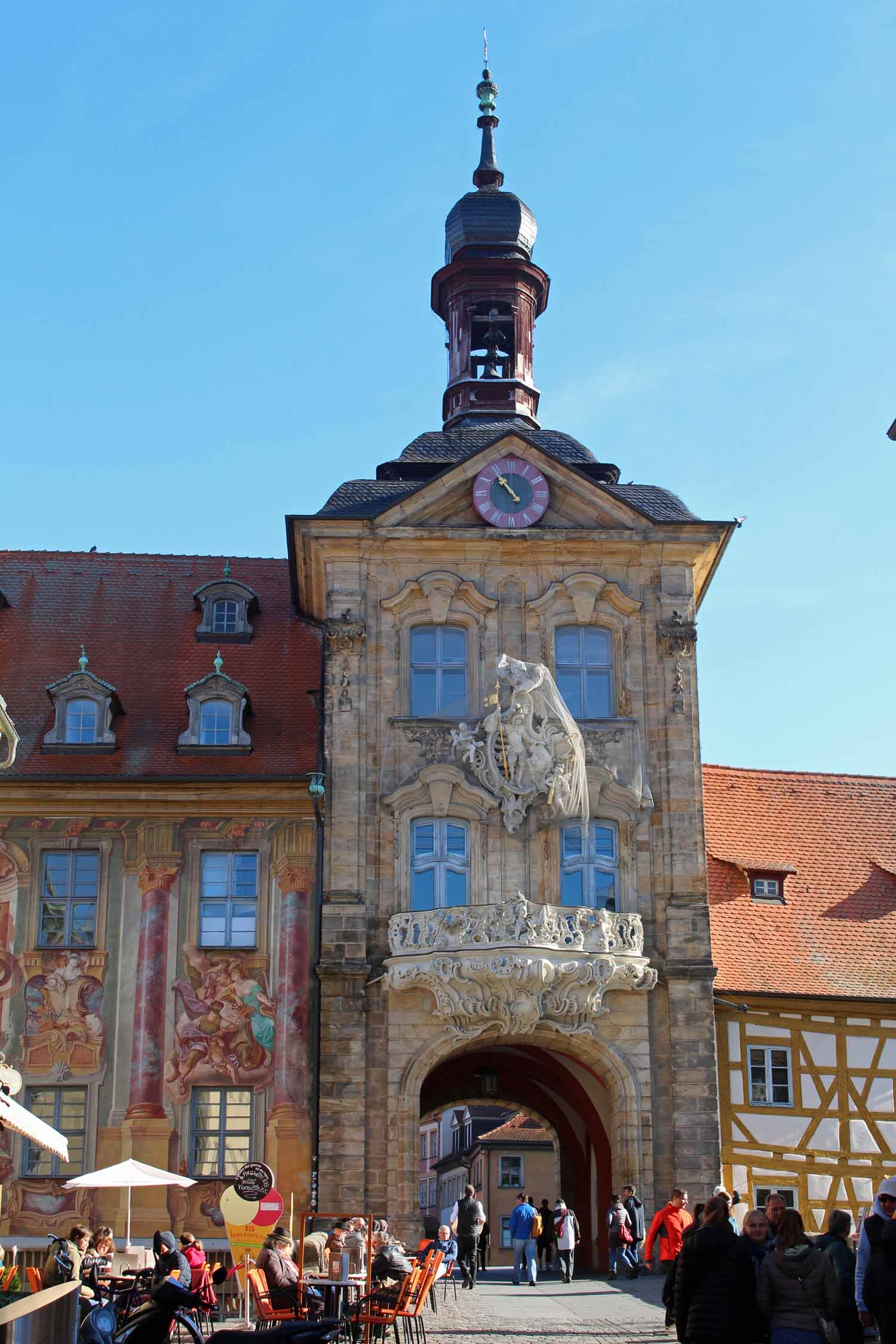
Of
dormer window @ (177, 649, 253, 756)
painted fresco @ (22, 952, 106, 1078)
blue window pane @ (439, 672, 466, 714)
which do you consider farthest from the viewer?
dormer window @ (177, 649, 253, 756)

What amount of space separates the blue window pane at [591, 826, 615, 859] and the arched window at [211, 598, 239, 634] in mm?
8521

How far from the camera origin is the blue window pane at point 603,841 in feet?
101

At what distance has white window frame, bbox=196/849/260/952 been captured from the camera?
30.2m

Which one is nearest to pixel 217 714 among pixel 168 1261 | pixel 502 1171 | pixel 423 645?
pixel 423 645

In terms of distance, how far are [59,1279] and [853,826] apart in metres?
22.4

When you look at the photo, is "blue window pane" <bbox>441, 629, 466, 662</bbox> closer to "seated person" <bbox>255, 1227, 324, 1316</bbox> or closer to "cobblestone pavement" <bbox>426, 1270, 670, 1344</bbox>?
"cobblestone pavement" <bbox>426, 1270, 670, 1344</bbox>

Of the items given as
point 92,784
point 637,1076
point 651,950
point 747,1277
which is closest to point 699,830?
point 651,950

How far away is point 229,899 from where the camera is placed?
30547 millimetres

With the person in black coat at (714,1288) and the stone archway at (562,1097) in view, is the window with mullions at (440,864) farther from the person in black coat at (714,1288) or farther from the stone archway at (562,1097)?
the person in black coat at (714,1288)

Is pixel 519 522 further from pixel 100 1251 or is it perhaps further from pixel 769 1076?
pixel 100 1251

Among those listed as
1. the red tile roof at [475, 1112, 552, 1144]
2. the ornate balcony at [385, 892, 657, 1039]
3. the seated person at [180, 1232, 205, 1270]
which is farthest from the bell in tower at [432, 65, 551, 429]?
the red tile roof at [475, 1112, 552, 1144]

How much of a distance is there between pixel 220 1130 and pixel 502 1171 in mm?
34909

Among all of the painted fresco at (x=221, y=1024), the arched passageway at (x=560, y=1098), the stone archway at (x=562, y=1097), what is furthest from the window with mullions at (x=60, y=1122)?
the arched passageway at (x=560, y=1098)

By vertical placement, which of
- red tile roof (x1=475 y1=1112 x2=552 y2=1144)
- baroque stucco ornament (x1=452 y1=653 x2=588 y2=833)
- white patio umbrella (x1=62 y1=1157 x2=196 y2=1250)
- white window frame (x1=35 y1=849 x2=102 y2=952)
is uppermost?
baroque stucco ornament (x1=452 y1=653 x2=588 y2=833)
